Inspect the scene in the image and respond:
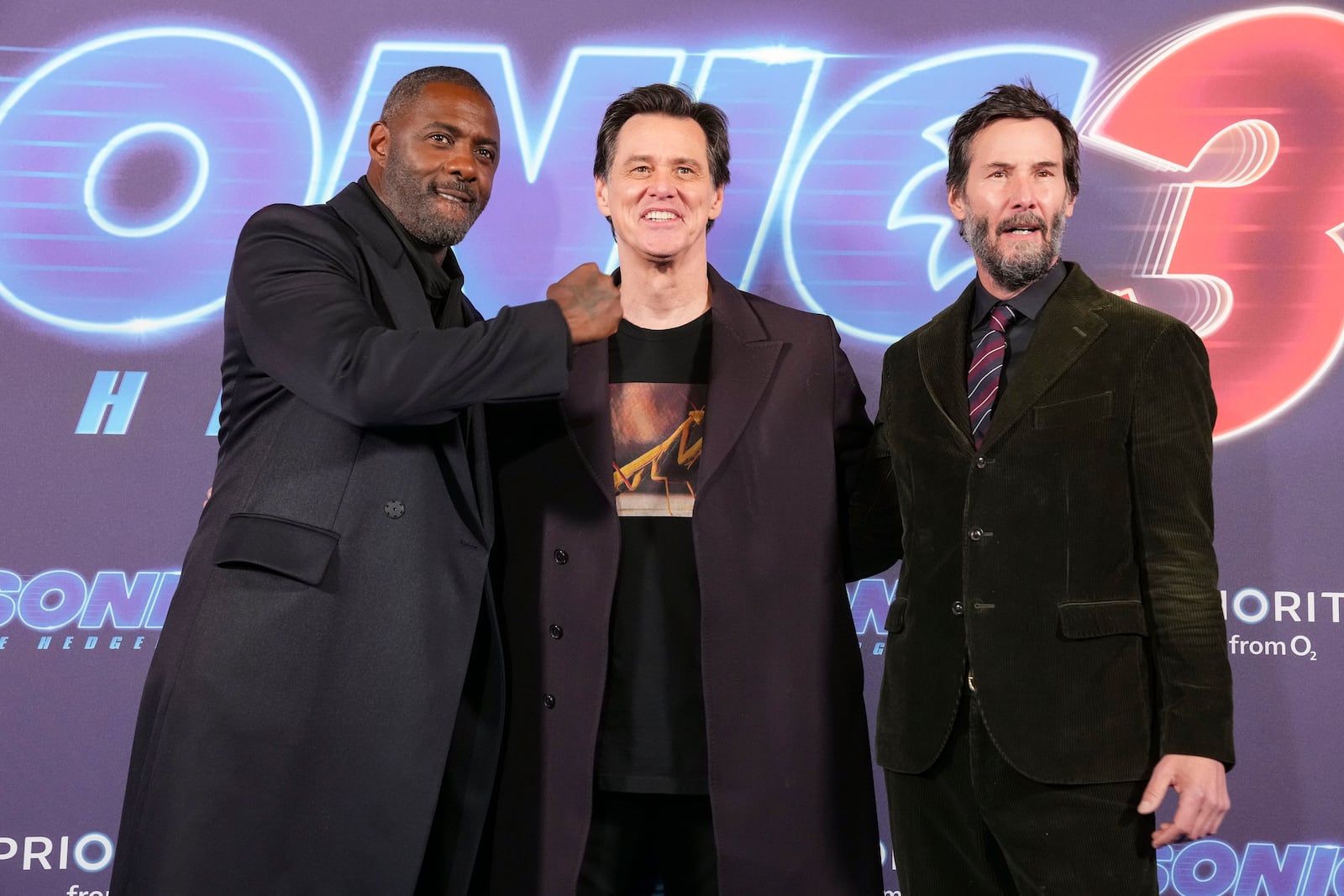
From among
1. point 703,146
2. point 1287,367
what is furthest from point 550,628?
point 1287,367

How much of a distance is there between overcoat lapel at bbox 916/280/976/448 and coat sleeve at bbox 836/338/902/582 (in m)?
0.13

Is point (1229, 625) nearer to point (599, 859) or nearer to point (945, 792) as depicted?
point (945, 792)

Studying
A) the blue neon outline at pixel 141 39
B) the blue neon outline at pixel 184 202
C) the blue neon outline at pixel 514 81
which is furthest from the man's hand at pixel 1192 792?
the blue neon outline at pixel 184 202

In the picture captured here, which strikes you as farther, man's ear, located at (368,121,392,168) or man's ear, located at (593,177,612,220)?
man's ear, located at (593,177,612,220)

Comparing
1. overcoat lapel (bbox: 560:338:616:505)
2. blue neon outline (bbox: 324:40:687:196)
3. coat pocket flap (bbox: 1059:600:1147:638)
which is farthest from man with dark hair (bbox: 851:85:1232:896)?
blue neon outline (bbox: 324:40:687:196)

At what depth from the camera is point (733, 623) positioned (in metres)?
2.33

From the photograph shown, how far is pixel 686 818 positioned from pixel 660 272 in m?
1.16

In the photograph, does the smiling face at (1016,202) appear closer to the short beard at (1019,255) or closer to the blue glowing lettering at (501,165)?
the short beard at (1019,255)

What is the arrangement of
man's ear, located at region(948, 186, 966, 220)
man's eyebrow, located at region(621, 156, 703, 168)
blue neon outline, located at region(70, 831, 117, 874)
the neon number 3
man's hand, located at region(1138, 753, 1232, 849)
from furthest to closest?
the neon number 3, blue neon outline, located at region(70, 831, 117, 874), man's eyebrow, located at region(621, 156, 703, 168), man's ear, located at region(948, 186, 966, 220), man's hand, located at region(1138, 753, 1232, 849)

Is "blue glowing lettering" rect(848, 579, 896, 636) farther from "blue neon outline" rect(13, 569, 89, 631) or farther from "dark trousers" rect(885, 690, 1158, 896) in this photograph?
"blue neon outline" rect(13, 569, 89, 631)

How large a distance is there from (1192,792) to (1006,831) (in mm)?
323

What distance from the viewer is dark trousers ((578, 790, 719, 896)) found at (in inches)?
91.7

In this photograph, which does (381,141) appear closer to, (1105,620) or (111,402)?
(111,402)

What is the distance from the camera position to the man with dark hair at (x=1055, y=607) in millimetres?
2018
